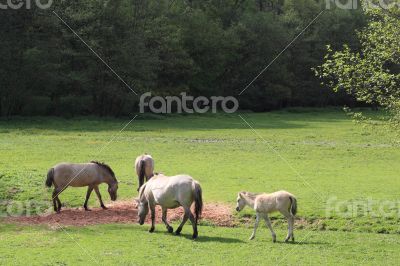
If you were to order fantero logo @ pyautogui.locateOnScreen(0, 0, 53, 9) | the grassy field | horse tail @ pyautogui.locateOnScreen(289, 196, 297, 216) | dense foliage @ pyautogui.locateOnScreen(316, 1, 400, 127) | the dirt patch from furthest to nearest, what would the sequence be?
fantero logo @ pyautogui.locateOnScreen(0, 0, 53, 9) → dense foliage @ pyautogui.locateOnScreen(316, 1, 400, 127) → the dirt patch → horse tail @ pyautogui.locateOnScreen(289, 196, 297, 216) → the grassy field

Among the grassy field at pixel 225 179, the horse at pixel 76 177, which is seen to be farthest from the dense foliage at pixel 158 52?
the horse at pixel 76 177

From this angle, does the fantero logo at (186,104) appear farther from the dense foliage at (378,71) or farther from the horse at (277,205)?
the horse at (277,205)

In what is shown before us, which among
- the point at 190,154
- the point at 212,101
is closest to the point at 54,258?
the point at 190,154

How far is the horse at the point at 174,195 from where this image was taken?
56.2ft

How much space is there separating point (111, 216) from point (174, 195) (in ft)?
12.7

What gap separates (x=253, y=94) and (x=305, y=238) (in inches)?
2496

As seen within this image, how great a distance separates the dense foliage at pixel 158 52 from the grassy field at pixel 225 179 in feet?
15.8

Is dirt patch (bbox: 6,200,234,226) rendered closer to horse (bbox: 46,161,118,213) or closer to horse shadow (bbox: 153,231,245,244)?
horse (bbox: 46,161,118,213)

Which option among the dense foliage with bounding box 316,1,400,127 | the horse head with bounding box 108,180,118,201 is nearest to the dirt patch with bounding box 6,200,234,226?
the horse head with bounding box 108,180,118,201

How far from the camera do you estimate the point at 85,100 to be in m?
60.4

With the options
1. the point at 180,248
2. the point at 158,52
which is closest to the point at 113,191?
the point at 180,248

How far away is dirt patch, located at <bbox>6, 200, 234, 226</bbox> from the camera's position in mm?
19484

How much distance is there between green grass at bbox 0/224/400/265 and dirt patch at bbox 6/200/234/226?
0.94m

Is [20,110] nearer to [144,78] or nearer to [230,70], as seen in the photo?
[144,78]
